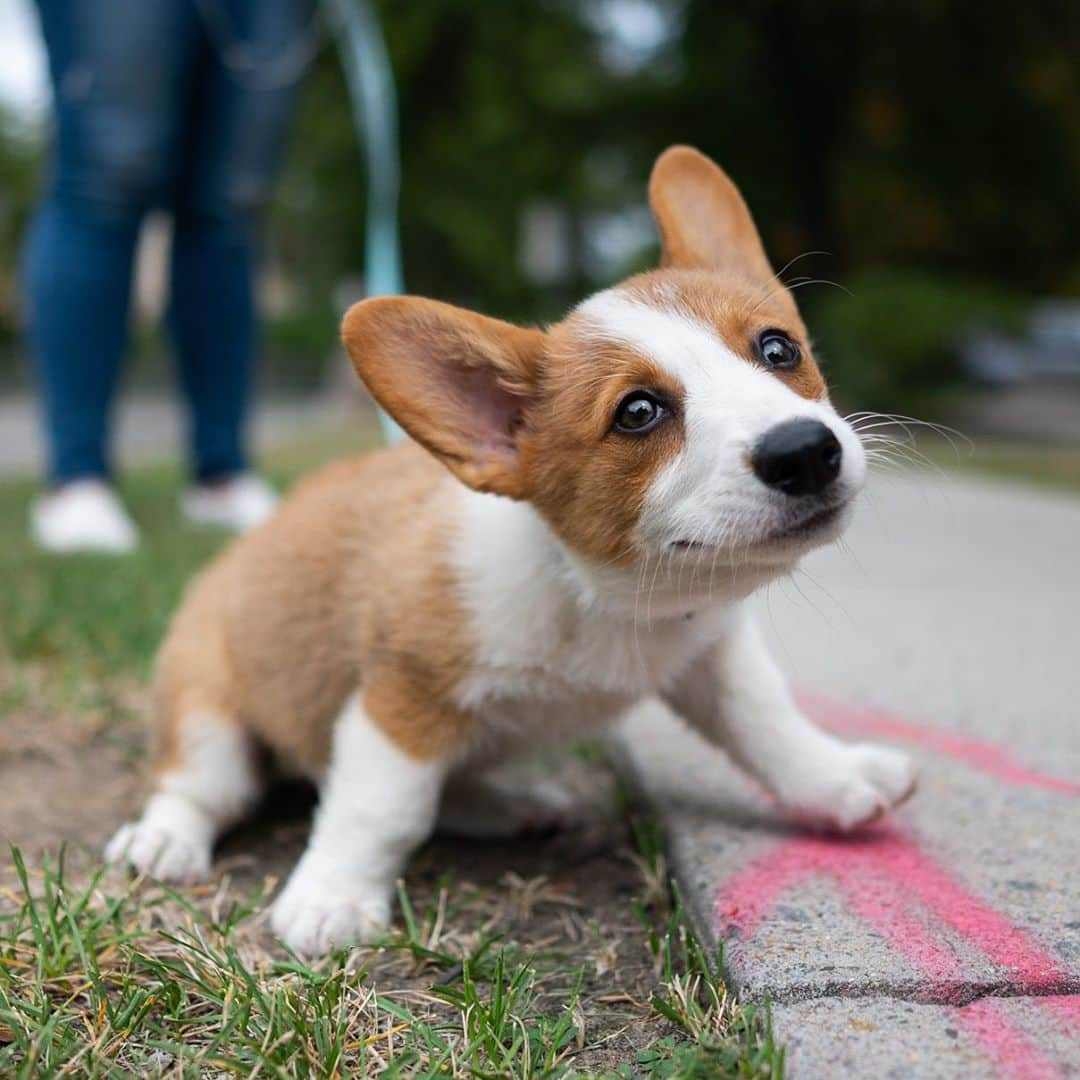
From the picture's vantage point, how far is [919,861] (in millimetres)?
2082

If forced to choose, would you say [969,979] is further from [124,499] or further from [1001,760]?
[124,499]

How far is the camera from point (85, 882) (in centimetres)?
223

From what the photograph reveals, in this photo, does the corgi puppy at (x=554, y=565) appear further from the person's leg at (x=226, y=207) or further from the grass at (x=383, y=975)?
the person's leg at (x=226, y=207)

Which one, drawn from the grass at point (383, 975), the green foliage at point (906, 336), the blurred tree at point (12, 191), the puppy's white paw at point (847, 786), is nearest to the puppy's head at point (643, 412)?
the puppy's white paw at point (847, 786)

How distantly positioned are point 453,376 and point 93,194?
115 inches

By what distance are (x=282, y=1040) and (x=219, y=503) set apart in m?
4.07

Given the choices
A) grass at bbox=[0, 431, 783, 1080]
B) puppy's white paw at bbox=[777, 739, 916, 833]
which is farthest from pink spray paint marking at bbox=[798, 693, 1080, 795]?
grass at bbox=[0, 431, 783, 1080]

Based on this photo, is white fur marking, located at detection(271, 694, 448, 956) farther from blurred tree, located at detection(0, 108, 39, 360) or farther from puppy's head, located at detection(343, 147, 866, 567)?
blurred tree, located at detection(0, 108, 39, 360)

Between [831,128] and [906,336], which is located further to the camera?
[831,128]

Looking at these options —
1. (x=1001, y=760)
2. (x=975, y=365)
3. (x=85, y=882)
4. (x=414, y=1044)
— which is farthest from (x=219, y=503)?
(x=975, y=365)

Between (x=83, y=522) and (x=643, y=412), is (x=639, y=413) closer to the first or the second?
(x=643, y=412)

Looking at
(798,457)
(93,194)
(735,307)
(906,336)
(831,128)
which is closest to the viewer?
(798,457)

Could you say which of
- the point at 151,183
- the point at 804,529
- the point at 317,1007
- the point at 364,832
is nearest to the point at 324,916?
the point at 364,832

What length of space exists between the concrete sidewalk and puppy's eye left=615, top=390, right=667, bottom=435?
1.31 feet
